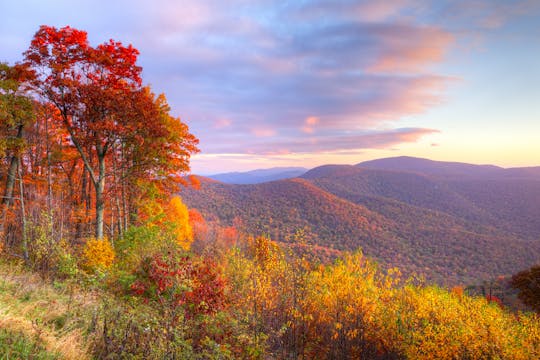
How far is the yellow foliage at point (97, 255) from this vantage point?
1124 cm

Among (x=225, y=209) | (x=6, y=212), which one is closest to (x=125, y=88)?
(x=6, y=212)

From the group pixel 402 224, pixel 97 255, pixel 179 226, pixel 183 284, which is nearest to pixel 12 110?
pixel 97 255

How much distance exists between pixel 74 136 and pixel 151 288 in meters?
9.61

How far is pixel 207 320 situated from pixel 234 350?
977 mm

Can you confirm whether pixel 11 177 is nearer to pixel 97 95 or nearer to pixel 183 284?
pixel 97 95

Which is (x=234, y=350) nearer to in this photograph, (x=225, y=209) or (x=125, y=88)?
(x=125, y=88)

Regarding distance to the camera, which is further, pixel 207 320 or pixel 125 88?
pixel 125 88

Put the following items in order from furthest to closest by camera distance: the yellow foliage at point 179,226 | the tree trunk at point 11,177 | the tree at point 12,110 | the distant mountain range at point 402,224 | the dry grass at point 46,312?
the distant mountain range at point 402,224, the yellow foliage at point 179,226, the tree trunk at point 11,177, the tree at point 12,110, the dry grass at point 46,312

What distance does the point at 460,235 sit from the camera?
364 ft

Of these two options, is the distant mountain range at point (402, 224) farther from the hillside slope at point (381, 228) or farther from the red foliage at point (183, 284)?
the red foliage at point (183, 284)

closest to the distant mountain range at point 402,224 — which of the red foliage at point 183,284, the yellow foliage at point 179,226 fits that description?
the yellow foliage at point 179,226

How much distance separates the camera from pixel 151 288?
26.8 feet

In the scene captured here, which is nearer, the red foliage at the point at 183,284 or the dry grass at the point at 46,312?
the dry grass at the point at 46,312

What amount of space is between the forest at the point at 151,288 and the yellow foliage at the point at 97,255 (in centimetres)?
5
